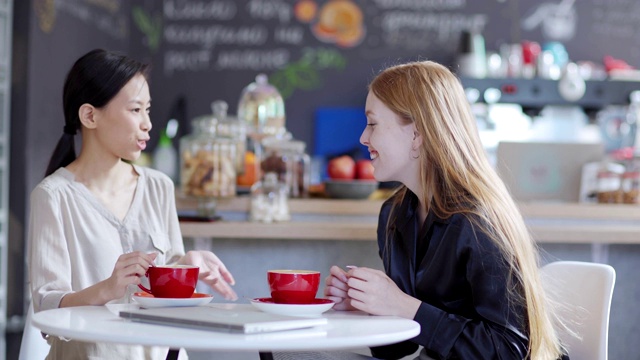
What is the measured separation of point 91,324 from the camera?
133 centimetres

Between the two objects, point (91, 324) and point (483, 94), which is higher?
point (483, 94)

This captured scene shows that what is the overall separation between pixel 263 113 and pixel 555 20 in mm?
3014

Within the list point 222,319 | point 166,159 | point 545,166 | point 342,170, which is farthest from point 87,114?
point 166,159

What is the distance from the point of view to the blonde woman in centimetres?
161

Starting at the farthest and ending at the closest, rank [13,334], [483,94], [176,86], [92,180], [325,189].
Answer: [176,86] < [483,94] < [13,334] < [325,189] < [92,180]

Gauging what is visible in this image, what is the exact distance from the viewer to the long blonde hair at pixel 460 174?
1.66m

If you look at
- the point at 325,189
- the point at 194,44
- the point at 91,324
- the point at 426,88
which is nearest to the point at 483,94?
the point at 194,44

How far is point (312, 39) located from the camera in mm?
5770

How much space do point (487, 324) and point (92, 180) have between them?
3.11 feet

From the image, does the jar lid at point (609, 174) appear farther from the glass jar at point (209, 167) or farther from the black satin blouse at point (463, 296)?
the black satin blouse at point (463, 296)

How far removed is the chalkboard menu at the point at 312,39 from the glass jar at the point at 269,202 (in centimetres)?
270

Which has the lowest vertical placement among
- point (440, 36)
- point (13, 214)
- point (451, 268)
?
point (13, 214)

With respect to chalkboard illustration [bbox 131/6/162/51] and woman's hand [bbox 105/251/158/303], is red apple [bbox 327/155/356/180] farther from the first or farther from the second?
chalkboard illustration [bbox 131/6/162/51]

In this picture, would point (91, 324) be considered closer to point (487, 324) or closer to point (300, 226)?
point (487, 324)
